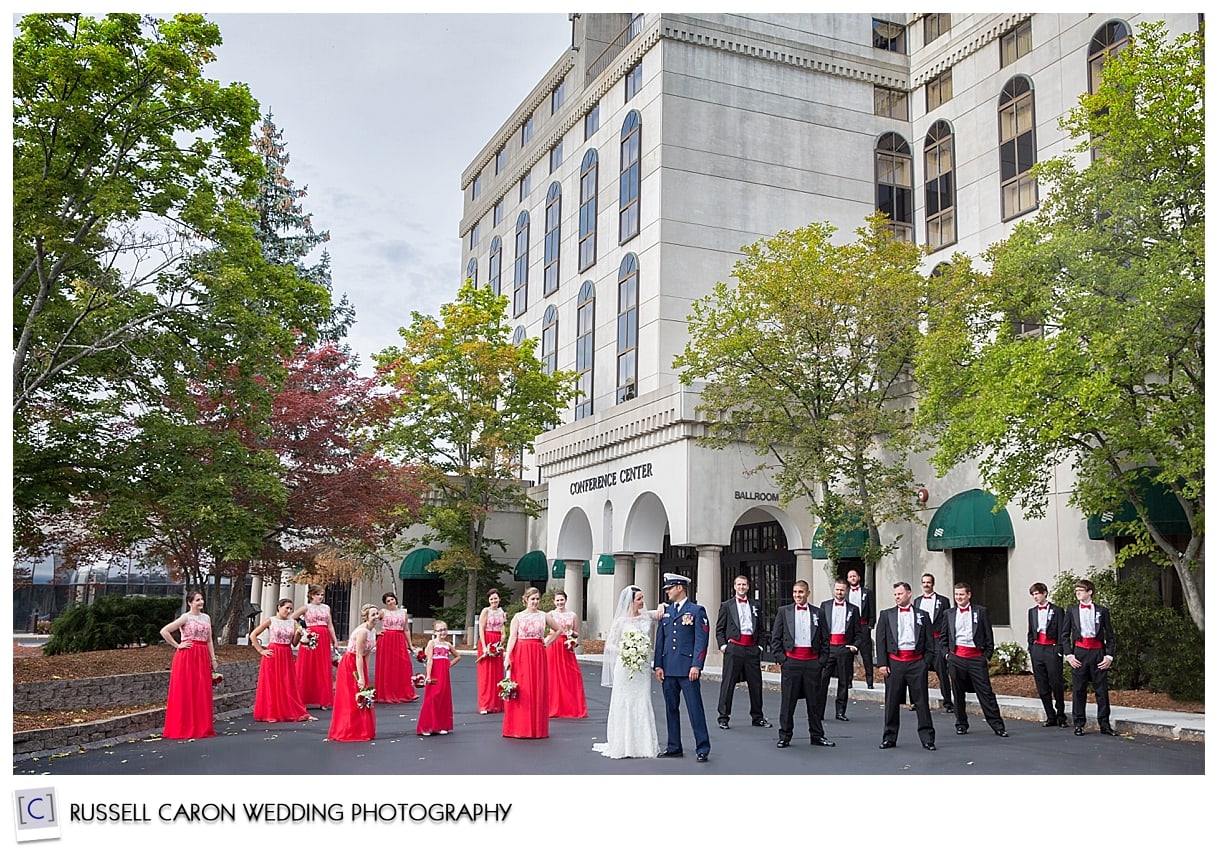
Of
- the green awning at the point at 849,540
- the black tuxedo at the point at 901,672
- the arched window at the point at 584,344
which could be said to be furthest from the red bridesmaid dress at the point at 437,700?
the arched window at the point at 584,344

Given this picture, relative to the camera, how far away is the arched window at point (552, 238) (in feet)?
142

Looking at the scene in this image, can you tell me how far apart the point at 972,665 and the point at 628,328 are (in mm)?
22775

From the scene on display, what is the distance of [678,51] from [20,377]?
79.7ft

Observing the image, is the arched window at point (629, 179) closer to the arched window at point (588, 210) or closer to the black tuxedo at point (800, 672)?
the arched window at point (588, 210)

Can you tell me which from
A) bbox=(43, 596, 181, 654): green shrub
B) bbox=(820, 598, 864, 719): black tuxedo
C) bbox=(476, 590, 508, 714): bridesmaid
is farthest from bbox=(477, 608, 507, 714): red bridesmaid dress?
bbox=(43, 596, 181, 654): green shrub

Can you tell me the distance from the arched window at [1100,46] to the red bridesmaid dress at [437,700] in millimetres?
21255

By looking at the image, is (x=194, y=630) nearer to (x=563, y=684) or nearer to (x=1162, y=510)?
(x=563, y=684)

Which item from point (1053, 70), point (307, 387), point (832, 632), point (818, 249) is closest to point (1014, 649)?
point (832, 632)

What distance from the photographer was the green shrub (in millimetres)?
25078

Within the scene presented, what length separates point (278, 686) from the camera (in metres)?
16.0

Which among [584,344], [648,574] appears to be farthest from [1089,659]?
[584,344]

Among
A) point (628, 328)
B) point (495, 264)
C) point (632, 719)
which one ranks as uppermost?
point (495, 264)

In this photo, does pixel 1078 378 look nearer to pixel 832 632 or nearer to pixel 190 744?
pixel 832 632
